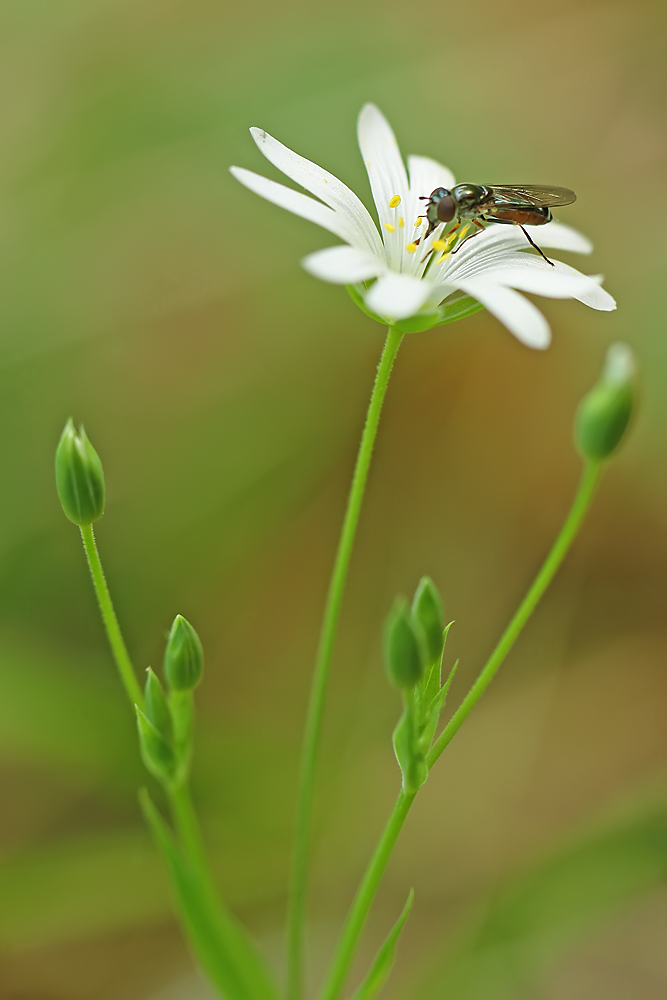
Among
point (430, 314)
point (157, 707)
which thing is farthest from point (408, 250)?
point (157, 707)

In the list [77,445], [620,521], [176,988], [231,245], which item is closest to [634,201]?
[620,521]

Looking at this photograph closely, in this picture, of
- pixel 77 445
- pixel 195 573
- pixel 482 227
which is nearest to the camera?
pixel 77 445

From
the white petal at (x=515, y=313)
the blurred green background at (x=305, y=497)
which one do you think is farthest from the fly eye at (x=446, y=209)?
the blurred green background at (x=305, y=497)

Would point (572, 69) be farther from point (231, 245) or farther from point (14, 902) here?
point (14, 902)

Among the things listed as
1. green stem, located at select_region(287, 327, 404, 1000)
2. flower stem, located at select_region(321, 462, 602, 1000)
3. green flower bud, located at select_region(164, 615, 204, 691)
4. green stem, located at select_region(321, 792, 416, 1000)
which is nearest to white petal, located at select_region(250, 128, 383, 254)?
green stem, located at select_region(287, 327, 404, 1000)

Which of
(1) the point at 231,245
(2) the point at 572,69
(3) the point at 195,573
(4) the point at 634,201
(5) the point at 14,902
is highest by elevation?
(2) the point at 572,69

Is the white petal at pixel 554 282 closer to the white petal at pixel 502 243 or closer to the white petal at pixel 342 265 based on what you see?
the white petal at pixel 502 243
